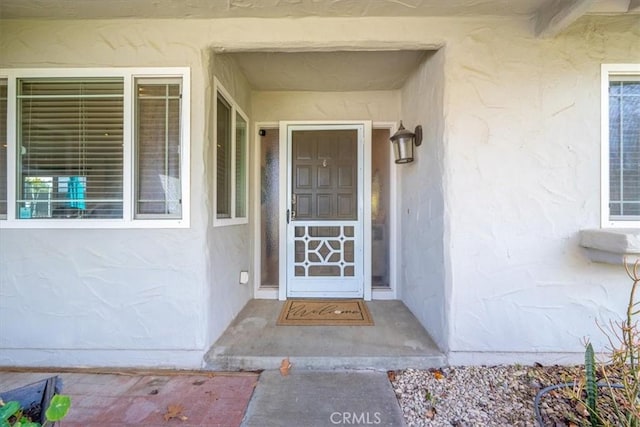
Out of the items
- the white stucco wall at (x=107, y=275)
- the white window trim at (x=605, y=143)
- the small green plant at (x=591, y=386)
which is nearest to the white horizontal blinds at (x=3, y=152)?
the white stucco wall at (x=107, y=275)

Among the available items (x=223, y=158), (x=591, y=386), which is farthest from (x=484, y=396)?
(x=223, y=158)

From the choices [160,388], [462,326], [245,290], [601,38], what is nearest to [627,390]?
[462,326]

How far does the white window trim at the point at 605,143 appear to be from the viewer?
2.26 meters

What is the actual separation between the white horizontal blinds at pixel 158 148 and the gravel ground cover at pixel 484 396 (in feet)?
6.79

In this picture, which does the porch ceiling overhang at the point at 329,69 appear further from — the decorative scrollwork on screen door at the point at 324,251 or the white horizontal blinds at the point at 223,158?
the decorative scrollwork on screen door at the point at 324,251

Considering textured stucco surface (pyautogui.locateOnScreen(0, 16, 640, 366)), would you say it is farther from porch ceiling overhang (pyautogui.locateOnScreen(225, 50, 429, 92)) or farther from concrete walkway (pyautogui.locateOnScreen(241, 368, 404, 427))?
concrete walkway (pyautogui.locateOnScreen(241, 368, 404, 427))

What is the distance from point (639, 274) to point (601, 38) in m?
1.75

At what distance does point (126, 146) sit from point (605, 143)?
3547 mm

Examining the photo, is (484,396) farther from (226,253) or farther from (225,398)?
(226,253)

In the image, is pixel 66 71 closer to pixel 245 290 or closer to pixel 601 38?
pixel 245 290

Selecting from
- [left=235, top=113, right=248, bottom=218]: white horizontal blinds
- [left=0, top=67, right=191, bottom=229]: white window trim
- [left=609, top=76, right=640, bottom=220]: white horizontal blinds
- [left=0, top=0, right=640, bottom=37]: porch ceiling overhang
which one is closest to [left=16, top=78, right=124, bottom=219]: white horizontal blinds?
[left=0, top=67, right=191, bottom=229]: white window trim

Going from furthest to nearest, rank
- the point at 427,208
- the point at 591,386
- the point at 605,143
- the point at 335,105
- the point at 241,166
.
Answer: the point at 335,105 < the point at 241,166 < the point at 427,208 < the point at 605,143 < the point at 591,386

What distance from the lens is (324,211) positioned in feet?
12.0

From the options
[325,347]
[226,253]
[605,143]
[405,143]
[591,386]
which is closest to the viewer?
[591,386]
